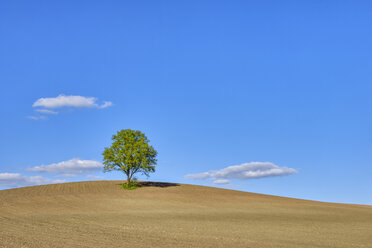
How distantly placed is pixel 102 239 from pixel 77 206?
24487 mm

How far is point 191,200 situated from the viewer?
50562 mm

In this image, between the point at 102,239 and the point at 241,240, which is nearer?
the point at 102,239

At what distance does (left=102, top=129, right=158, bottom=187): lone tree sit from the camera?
58625 mm

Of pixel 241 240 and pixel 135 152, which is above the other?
pixel 135 152

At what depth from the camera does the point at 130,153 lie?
5831cm

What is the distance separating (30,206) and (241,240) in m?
28.7

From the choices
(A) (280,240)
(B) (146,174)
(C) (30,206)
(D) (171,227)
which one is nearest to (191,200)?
(B) (146,174)

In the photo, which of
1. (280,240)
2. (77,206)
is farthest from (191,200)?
(280,240)

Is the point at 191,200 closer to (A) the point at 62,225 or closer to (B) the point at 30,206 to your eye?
(B) the point at 30,206

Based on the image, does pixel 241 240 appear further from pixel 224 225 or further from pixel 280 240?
pixel 224 225

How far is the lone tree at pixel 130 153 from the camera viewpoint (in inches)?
2308

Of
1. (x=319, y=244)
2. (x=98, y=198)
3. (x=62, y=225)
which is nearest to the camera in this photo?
(x=319, y=244)

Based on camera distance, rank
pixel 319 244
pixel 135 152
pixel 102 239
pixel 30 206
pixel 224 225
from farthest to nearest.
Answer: pixel 135 152
pixel 30 206
pixel 224 225
pixel 319 244
pixel 102 239

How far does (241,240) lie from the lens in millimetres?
20125
